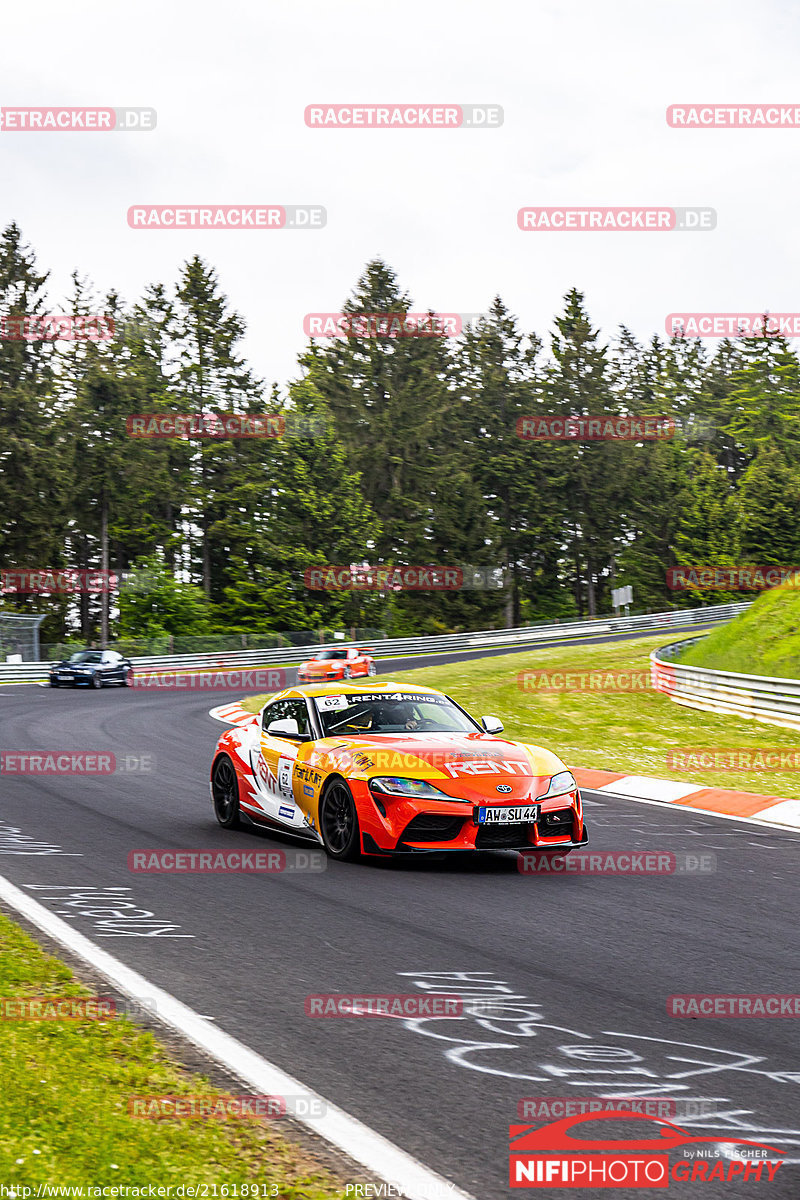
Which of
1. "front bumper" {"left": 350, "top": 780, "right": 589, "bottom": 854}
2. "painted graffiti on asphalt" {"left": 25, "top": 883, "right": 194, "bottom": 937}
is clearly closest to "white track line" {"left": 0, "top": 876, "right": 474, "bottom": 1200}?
"painted graffiti on asphalt" {"left": 25, "top": 883, "right": 194, "bottom": 937}

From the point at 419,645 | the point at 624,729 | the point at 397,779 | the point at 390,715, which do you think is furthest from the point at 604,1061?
the point at 419,645

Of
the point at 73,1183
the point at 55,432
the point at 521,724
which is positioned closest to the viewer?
the point at 73,1183

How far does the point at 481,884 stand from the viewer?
Answer: 8.87 meters

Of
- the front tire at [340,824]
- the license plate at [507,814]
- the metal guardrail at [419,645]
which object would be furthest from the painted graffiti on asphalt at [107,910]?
the metal guardrail at [419,645]

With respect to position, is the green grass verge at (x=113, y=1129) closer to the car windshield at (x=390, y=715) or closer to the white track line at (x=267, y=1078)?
the white track line at (x=267, y=1078)

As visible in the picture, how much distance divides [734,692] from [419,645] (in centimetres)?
3634

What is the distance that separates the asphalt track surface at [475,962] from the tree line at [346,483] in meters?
56.6

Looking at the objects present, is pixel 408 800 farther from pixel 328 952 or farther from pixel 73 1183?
pixel 73 1183

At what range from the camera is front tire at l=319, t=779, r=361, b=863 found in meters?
9.47

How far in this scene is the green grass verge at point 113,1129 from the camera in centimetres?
358

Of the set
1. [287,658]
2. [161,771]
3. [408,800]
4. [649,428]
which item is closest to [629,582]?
[649,428]

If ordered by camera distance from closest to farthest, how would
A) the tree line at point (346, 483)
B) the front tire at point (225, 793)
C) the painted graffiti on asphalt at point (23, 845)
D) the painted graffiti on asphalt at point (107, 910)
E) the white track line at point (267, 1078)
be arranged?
the white track line at point (267, 1078)
the painted graffiti on asphalt at point (107, 910)
the painted graffiti on asphalt at point (23, 845)
the front tire at point (225, 793)
the tree line at point (346, 483)

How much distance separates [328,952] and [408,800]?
2.52 metres

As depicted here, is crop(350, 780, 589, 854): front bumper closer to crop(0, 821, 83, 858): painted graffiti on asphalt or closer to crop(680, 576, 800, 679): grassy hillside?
crop(0, 821, 83, 858): painted graffiti on asphalt
